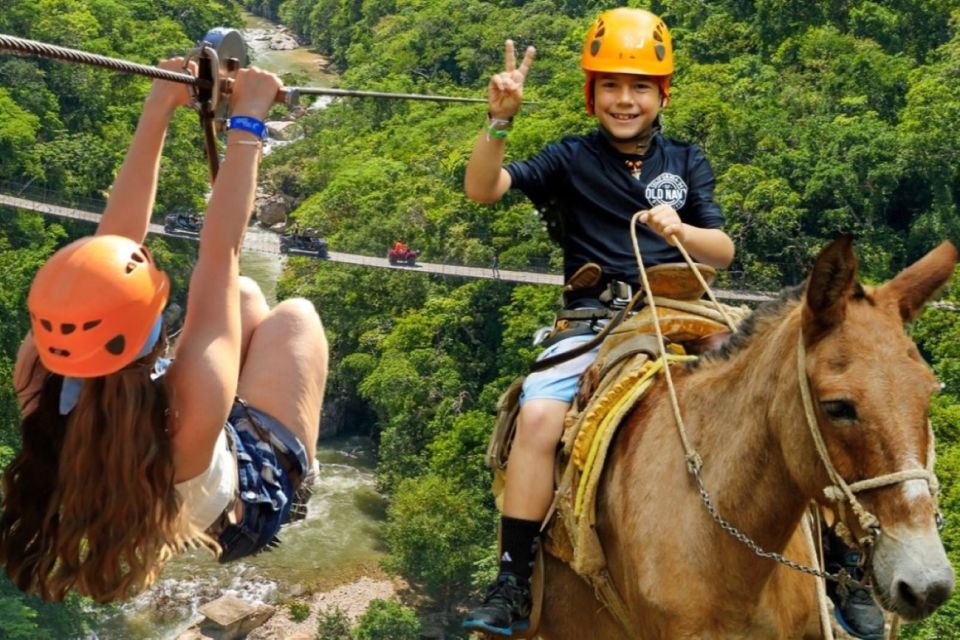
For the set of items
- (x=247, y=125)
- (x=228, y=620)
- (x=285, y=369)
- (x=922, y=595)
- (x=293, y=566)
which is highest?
(x=247, y=125)

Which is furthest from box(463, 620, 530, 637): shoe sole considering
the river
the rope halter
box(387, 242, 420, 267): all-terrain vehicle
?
box(387, 242, 420, 267): all-terrain vehicle

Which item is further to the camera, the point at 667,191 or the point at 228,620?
the point at 228,620

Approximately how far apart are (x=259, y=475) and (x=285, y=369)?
32 cm

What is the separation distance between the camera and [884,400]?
307 centimetres

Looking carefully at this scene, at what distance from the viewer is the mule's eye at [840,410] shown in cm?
314

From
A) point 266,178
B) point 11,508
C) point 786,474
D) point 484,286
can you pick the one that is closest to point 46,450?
point 11,508

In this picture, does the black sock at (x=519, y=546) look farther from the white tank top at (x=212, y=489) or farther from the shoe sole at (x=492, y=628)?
the white tank top at (x=212, y=489)

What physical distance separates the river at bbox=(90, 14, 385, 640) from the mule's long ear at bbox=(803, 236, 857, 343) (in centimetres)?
2416

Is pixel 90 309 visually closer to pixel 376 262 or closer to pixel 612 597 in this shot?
pixel 612 597

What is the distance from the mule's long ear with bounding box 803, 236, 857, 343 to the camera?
3.20 m

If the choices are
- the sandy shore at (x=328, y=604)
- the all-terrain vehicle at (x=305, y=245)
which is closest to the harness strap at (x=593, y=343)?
the sandy shore at (x=328, y=604)

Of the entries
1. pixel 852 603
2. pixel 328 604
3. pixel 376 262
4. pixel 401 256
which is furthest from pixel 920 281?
pixel 376 262

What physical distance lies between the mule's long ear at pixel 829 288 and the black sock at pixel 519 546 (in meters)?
1.53

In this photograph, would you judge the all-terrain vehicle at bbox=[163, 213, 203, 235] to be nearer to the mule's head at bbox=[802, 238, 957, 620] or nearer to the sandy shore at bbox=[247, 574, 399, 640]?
the sandy shore at bbox=[247, 574, 399, 640]
